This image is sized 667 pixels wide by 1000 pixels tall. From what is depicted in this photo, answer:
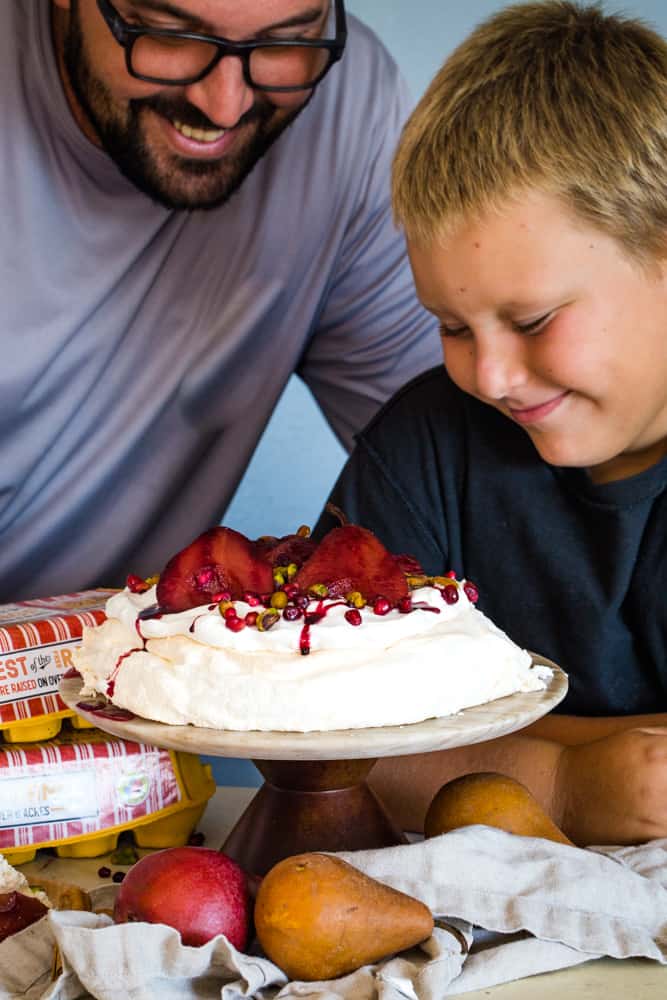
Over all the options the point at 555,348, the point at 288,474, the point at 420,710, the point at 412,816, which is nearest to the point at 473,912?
the point at 420,710

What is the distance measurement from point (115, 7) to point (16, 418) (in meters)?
0.58

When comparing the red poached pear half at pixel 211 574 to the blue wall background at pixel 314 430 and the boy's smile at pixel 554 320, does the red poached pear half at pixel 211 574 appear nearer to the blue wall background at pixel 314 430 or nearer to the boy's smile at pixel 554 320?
the boy's smile at pixel 554 320

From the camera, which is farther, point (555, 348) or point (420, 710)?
point (555, 348)

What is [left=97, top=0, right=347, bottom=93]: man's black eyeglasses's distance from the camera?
155 cm

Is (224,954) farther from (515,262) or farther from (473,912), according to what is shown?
(515,262)

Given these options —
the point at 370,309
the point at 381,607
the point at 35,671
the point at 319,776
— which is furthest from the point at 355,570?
the point at 370,309

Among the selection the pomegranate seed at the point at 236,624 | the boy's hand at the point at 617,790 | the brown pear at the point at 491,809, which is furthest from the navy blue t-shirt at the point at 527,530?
the pomegranate seed at the point at 236,624

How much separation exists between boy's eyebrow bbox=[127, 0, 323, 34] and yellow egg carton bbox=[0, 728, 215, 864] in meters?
0.91

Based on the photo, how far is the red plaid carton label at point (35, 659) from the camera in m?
1.24

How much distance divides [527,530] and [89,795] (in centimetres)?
57

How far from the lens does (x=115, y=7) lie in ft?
5.13

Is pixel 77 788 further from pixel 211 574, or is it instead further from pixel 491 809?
pixel 491 809

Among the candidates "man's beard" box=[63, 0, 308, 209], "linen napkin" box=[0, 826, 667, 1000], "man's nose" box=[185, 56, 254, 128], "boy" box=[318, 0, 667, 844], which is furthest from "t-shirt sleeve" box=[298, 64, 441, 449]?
"linen napkin" box=[0, 826, 667, 1000]

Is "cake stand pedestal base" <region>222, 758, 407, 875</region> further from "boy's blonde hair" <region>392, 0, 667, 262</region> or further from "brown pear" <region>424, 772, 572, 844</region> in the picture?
"boy's blonde hair" <region>392, 0, 667, 262</region>
